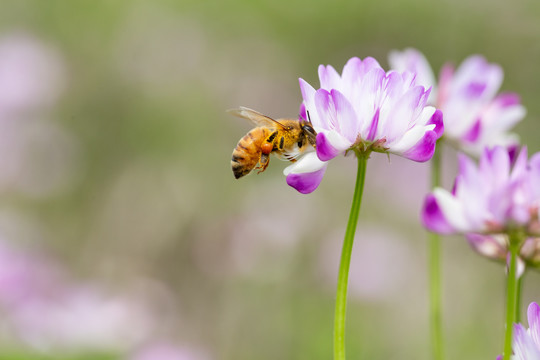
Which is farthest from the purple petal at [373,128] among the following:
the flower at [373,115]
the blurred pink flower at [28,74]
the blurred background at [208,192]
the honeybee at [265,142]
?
the blurred pink flower at [28,74]

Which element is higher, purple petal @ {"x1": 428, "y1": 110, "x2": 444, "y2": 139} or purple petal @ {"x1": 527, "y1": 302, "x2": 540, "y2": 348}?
purple petal @ {"x1": 428, "y1": 110, "x2": 444, "y2": 139}

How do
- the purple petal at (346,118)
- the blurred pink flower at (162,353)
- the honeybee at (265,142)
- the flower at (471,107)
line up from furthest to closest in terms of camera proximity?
1. the blurred pink flower at (162,353)
2. the flower at (471,107)
3. the honeybee at (265,142)
4. the purple petal at (346,118)

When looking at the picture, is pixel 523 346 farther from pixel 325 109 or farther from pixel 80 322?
pixel 80 322

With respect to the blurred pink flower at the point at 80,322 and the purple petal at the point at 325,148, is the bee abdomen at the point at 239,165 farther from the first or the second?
the blurred pink flower at the point at 80,322

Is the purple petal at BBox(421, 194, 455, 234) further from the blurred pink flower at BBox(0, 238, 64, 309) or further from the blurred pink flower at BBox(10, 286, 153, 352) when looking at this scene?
the blurred pink flower at BBox(0, 238, 64, 309)

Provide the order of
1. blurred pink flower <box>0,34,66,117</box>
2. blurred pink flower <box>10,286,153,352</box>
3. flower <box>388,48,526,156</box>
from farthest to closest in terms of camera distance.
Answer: blurred pink flower <box>0,34,66,117</box>
blurred pink flower <box>10,286,153,352</box>
flower <box>388,48,526,156</box>

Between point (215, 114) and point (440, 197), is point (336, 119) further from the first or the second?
→ point (215, 114)

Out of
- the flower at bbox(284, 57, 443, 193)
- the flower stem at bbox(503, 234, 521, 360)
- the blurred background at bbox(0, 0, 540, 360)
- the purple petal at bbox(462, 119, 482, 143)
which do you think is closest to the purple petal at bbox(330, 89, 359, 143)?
the flower at bbox(284, 57, 443, 193)

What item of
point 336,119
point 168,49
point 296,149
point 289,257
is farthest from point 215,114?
point 336,119
